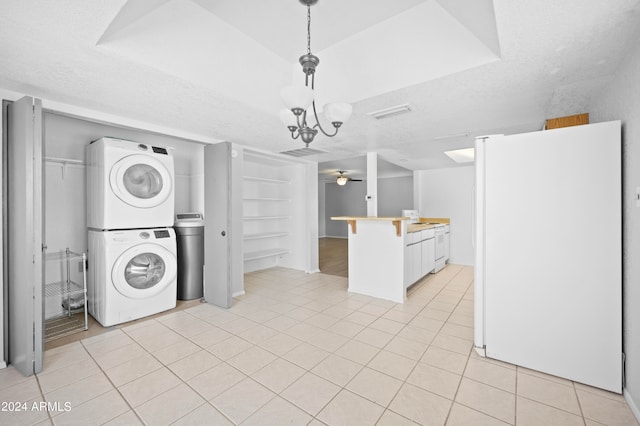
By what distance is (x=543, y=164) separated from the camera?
A: 2.03 metres

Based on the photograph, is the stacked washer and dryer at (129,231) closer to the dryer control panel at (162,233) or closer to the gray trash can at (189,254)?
the dryer control panel at (162,233)

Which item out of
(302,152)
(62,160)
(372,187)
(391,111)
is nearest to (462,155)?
(372,187)

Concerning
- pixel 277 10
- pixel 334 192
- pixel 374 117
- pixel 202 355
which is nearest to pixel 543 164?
pixel 374 117

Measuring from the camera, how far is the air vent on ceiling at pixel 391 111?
2.63 metres

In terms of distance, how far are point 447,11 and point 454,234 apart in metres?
5.32

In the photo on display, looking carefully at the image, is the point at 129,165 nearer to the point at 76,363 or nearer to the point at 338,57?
the point at 76,363

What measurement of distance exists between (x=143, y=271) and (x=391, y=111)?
3195mm

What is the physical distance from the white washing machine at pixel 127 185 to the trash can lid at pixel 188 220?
1.08 ft

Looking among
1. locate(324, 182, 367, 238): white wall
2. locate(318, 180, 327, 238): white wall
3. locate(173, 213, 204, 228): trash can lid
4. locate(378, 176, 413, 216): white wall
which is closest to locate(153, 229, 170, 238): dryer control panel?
locate(173, 213, 204, 228): trash can lid

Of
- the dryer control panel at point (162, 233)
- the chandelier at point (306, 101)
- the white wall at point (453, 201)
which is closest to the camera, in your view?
the chandelier at point (306, 101)

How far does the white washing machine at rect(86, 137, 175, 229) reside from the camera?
2.84 metres

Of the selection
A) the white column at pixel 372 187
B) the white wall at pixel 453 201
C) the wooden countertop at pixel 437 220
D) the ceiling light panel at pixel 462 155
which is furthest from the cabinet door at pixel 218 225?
Answer: the white wall at pixel 453 201

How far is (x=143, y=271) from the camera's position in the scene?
10.2 ft

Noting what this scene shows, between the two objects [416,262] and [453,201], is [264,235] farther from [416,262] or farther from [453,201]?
[453,201]
